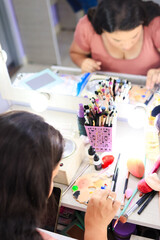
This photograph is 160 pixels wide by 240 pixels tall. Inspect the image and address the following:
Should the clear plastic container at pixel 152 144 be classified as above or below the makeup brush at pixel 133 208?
above

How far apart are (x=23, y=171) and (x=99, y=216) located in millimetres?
327

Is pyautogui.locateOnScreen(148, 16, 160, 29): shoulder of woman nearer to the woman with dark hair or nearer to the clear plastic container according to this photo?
the clear plastic container

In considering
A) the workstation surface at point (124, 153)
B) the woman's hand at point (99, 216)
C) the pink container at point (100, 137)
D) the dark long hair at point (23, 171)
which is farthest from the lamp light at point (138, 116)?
the dark long hair at point (23, 171)

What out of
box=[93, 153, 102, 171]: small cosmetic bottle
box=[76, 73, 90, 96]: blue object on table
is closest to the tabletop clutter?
box=[93, 153, 102, 171]: small cosmetic bottle

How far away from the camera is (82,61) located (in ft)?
3.79

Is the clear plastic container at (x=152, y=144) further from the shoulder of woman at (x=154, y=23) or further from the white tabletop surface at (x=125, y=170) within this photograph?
the shoulder of woman at (x=154, y=23)

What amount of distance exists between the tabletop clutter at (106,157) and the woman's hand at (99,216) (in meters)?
0.05

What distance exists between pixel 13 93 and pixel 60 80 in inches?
9.6

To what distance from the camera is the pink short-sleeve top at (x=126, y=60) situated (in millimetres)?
1060

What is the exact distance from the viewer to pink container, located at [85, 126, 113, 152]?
34.4 inches

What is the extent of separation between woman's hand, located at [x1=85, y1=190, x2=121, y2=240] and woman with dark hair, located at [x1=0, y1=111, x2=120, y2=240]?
19cm

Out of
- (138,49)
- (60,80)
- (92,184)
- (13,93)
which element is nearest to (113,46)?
(138,49)

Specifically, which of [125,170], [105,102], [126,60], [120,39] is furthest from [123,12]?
[125,170]

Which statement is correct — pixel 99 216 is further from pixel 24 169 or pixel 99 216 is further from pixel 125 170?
pixel 24 169
